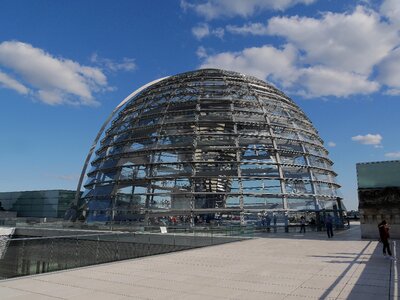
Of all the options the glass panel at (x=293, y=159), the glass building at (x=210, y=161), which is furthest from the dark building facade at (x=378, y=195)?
the glass panel at (x=293, y=159)

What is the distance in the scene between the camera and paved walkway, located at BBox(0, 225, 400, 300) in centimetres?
936

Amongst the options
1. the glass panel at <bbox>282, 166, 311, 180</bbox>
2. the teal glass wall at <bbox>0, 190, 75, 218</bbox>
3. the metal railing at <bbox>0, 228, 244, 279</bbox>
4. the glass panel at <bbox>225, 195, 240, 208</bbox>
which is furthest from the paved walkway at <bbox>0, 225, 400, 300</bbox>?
the teal glass wall at <bbox>0, 190, 75, 218</bbox>

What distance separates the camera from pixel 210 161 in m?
36.6

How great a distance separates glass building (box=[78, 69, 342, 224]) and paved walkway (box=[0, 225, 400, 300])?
19853 mm

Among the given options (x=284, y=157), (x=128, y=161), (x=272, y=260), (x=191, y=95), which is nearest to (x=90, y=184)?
(x=128, y=161)

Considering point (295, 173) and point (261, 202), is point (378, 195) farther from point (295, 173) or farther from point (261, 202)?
point (295, 173)

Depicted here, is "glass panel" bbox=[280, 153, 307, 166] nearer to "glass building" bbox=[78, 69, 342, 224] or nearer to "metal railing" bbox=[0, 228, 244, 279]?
"glass building" bbox=[78, 69, 342, 224]

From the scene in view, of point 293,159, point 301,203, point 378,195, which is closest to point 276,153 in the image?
point 293,159

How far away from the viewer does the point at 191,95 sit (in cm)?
4397

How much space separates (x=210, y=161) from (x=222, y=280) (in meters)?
25.6

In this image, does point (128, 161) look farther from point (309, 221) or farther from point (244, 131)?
point (309, 221)

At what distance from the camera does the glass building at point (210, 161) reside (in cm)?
3588

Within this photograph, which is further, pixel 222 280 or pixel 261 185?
pixel 261 185

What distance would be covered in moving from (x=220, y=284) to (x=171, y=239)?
1572cm
